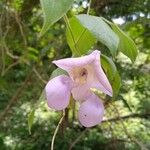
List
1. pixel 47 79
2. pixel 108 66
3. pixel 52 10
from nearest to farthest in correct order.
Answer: pixel 52 10
pixel 108 66
pixel 47 79

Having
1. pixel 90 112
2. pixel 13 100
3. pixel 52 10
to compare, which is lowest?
pixel 13 100

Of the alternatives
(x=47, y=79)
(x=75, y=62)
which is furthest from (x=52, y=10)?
(x=47, y=79)

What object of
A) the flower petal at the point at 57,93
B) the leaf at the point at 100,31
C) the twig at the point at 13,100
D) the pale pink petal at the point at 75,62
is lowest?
the twig at the point at 13,100

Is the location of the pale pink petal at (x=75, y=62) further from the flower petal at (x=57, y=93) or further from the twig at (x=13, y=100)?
the twig at (x=13, y=100)

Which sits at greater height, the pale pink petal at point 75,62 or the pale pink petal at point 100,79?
the pale pink petal at point 75,62

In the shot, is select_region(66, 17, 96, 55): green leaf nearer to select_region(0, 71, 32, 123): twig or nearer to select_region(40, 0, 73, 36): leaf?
select_region(40, 0, 73, 36): leaf

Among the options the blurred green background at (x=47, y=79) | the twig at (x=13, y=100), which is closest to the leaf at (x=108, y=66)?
the blurred green background at (x=47, y=79)

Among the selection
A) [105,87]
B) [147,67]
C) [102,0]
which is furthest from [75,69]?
[147,67]

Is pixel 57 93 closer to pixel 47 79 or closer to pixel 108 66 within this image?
pixel 108 66
